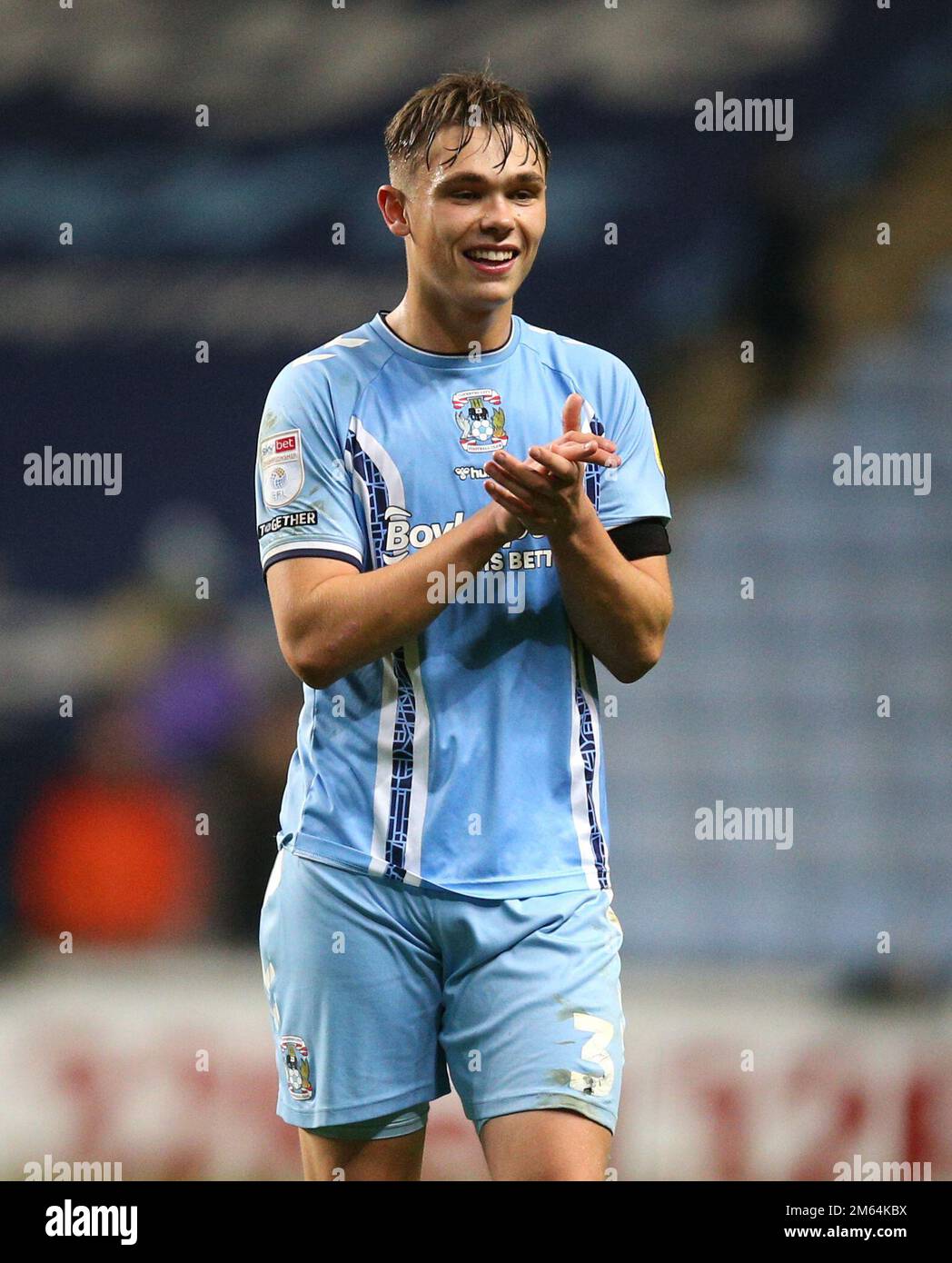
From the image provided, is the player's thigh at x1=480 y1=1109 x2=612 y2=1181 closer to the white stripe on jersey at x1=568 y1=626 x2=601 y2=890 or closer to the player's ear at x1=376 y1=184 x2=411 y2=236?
the white stripe on jersey at x1=568 y1=626 x2=601 y2=890

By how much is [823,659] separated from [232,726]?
1.25 metres

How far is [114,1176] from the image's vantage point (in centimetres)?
296

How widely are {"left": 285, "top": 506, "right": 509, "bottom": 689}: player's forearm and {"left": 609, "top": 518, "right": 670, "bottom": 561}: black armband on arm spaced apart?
20 cm

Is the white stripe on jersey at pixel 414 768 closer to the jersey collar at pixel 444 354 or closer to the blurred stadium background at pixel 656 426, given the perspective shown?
the jersey collar at pixel 444 354

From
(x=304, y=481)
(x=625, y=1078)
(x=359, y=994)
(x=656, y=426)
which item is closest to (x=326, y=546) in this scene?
(x=304, y=481)

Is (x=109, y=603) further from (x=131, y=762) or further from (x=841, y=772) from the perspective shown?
(x=841, y=772)

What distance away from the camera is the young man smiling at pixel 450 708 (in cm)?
162

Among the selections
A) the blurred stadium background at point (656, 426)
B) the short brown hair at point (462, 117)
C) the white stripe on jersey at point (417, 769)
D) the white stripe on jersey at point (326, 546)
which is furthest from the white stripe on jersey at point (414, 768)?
the blurred stadium background at point (656, 426)

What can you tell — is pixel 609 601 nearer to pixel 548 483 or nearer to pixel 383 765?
pixel 548 483

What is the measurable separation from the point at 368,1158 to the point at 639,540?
0.73 m

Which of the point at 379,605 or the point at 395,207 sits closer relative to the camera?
the point at 379,605

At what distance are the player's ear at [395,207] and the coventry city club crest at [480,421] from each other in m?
0.21

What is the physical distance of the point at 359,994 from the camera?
1664mm

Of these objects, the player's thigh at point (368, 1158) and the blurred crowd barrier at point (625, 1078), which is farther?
the blurred crowd barrier at point (625, 1078)
